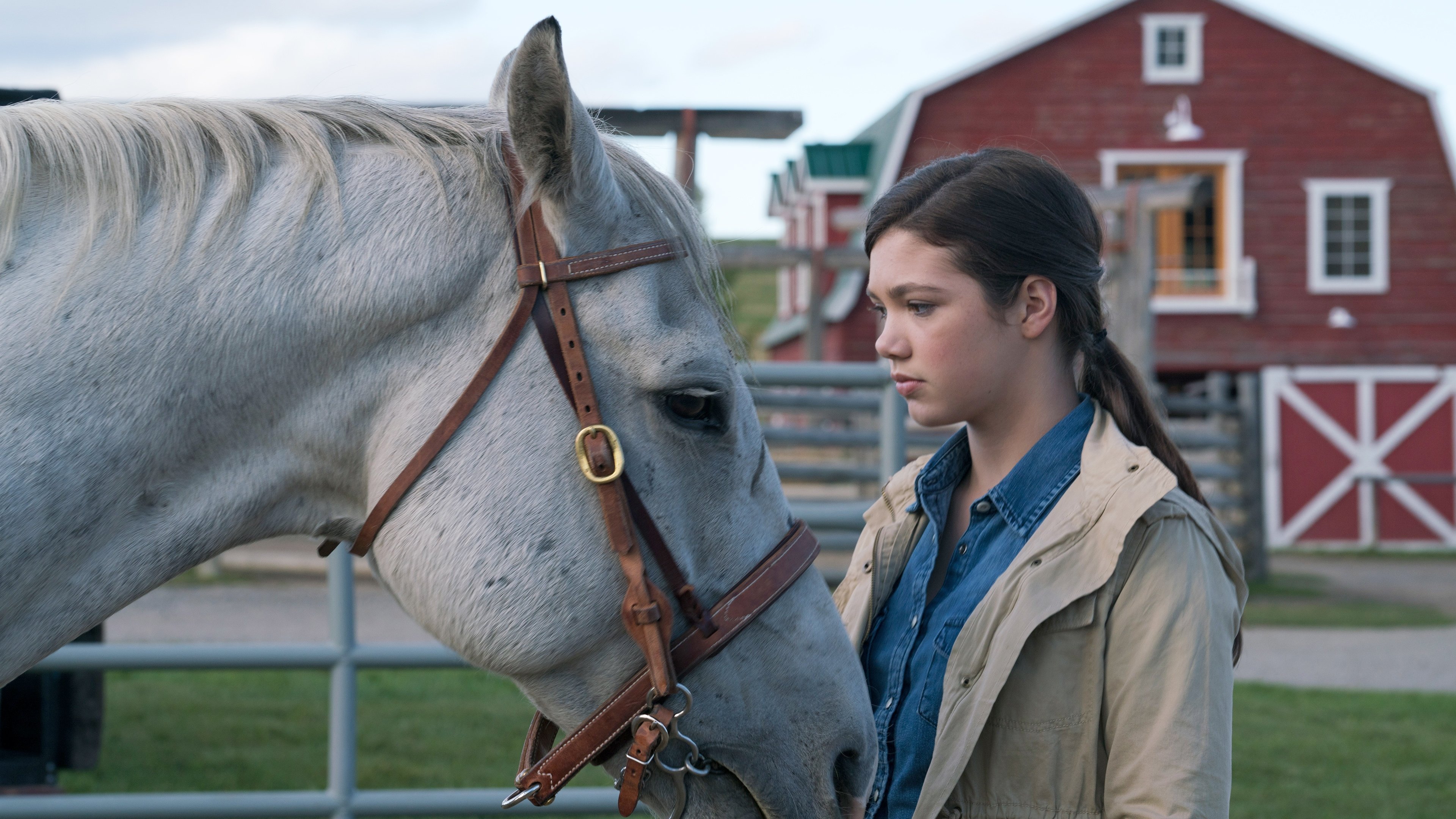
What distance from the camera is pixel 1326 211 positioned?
16.1 m

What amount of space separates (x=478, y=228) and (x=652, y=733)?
2.23 feet

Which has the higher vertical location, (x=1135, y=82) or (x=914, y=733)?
(x=1135, y=82)

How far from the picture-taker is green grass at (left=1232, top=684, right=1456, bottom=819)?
4.21 m

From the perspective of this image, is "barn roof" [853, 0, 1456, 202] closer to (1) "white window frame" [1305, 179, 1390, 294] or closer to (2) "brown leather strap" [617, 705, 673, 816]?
(1) "white window frame" [1305, 179, 1390, 294]

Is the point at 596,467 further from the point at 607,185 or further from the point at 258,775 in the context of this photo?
the point at 258,775

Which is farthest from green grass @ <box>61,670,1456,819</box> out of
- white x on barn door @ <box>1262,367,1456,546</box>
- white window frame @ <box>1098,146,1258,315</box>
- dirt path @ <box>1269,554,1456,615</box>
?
white window frame @ <box>1098,146,1258,315</box>

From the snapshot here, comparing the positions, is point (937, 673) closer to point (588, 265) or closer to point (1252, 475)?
point (588, 265)

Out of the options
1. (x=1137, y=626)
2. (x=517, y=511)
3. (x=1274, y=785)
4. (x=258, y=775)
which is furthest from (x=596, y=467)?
(x=1274, y=785)

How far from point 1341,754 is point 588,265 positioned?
4.64m

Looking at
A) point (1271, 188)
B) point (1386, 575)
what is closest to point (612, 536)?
point (1386, 575)

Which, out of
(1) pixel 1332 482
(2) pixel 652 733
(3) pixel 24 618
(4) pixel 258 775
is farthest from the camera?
(1) pixel 1332 482

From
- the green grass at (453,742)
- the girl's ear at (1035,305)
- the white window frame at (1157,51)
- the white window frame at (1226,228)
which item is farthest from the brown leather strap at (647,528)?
the white window frame at (1157,51)

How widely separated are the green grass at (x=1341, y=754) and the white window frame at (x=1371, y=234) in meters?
11.4

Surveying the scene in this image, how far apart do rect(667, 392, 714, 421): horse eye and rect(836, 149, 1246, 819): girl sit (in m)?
0.26
